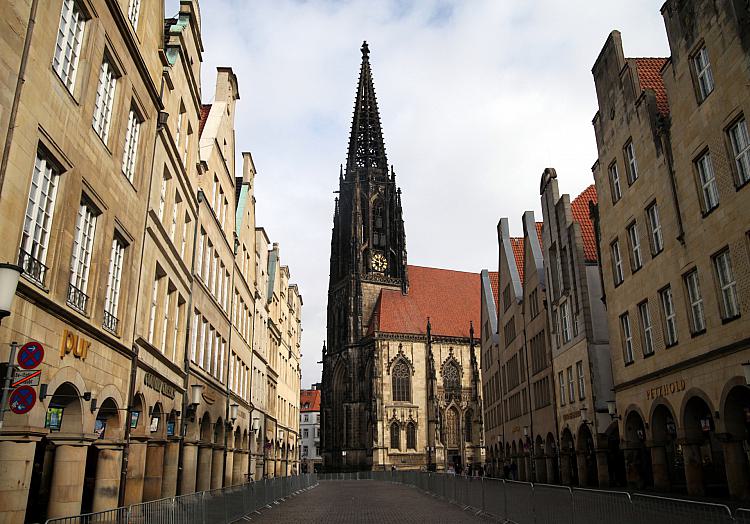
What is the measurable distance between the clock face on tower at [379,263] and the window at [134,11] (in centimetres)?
6500

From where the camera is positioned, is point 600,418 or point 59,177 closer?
point 59,177

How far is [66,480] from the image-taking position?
10.8 meters

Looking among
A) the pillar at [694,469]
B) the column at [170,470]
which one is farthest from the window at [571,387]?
the column at [170,470]

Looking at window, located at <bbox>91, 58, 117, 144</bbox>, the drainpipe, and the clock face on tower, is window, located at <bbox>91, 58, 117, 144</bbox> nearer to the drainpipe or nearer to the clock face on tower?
the drainpipe

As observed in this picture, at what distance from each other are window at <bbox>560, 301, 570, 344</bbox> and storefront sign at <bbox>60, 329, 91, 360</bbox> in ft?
70.5

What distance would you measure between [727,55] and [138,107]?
13689 millimetres

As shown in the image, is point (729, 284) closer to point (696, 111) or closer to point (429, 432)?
point (696, 111)

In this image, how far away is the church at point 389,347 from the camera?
7000 cm

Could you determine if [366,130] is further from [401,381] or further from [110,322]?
[110,322]

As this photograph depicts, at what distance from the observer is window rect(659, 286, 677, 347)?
1806 centimetres

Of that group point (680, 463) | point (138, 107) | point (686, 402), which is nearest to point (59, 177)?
point (138, 107)

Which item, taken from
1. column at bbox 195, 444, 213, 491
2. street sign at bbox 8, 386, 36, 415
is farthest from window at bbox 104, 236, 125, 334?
column at bbox 195, 444, 213, 491

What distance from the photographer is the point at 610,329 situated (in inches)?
892

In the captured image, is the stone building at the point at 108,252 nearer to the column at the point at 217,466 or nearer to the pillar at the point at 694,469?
the column at the point at 217,466
